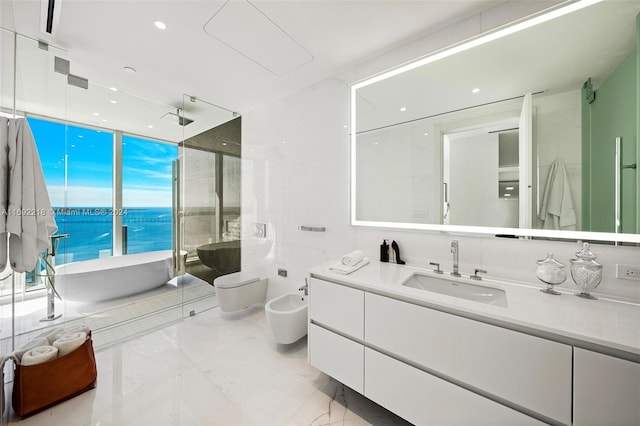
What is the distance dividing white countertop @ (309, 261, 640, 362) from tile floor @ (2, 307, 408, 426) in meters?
0.83

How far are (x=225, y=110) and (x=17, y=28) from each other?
1.69 meters

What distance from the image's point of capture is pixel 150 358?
1.98 m

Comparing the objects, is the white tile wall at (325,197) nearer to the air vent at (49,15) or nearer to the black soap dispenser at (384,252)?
the black soap dispenser at (384,252)

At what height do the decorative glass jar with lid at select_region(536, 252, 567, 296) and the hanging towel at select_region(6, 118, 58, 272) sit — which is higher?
the hanging towel at select_region(6, 118, 58, 272)

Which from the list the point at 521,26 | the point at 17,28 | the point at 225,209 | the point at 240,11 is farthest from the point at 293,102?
the point at 17,28

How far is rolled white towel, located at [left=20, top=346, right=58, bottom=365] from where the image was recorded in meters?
1.43

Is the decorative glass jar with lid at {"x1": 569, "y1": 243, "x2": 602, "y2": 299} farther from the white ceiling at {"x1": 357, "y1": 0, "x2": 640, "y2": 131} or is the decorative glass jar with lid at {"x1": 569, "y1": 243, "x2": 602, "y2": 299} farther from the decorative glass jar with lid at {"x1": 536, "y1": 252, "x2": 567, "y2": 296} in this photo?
the white ceiling at {"x1": 357, "y1": 0, "x2": 640, "y2": 131}

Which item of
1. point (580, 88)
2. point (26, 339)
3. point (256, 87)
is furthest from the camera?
point (256, 87)

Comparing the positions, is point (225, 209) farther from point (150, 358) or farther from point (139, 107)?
point (150, 358)

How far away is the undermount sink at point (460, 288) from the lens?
1.40 metres

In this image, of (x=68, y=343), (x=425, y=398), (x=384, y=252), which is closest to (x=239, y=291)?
(x=68, y=343)

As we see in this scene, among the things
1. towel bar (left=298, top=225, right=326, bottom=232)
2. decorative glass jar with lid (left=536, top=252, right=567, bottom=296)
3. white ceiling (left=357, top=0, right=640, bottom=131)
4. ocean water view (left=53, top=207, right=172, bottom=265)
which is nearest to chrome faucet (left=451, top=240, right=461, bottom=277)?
decorative glass jar with lid (left=536, top=252, right=567, bottom=296)

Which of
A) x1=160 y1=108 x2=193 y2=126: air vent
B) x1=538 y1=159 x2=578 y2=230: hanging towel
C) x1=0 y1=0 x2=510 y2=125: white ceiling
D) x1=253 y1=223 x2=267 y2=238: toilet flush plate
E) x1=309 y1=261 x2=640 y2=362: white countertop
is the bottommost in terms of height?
x1=309 y1=261 x2=640 y2=362: white countertop

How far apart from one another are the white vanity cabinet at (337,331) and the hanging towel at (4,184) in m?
1.87
